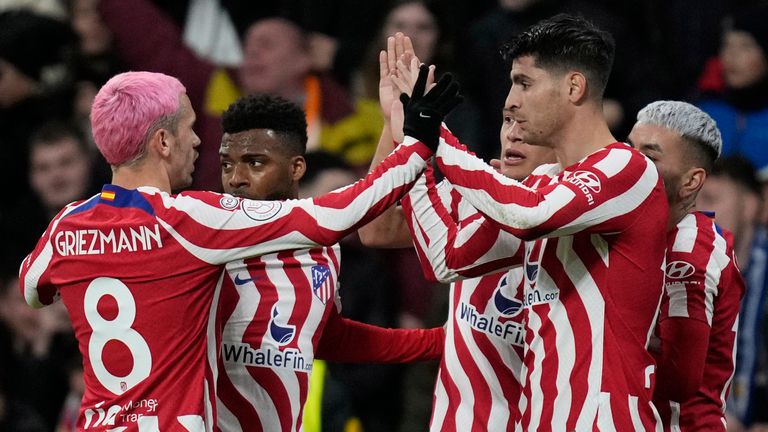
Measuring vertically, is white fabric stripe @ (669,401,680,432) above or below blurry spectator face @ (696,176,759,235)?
below

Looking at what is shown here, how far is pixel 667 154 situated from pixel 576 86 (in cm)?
59

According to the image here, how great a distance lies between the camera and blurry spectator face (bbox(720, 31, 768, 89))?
8.06 meters

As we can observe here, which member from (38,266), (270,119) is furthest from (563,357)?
(38,266)

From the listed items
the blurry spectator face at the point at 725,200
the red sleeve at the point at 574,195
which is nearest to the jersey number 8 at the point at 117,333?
the red sleeve at the point at 574,195

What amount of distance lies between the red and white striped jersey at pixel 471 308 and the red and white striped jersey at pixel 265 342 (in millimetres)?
466

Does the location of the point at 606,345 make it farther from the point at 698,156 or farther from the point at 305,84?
the point at 305,84

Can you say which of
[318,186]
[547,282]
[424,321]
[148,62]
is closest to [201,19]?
[148,62]

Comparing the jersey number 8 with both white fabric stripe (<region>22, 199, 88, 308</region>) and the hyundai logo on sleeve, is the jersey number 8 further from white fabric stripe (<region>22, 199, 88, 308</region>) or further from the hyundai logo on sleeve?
the hyundai logo on sleeve

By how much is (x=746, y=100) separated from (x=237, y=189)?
386cm

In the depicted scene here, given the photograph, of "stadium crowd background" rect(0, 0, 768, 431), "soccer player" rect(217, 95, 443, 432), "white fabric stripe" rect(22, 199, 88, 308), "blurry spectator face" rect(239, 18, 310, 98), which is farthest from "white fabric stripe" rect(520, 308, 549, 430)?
"blurry spectator face" rect(239, 18, 310, 98)

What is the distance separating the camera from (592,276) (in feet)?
14.9

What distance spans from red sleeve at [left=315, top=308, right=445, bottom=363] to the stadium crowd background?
1595 mm

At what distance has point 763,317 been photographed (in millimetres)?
7449

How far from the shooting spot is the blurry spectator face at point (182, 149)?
4.70 metres
